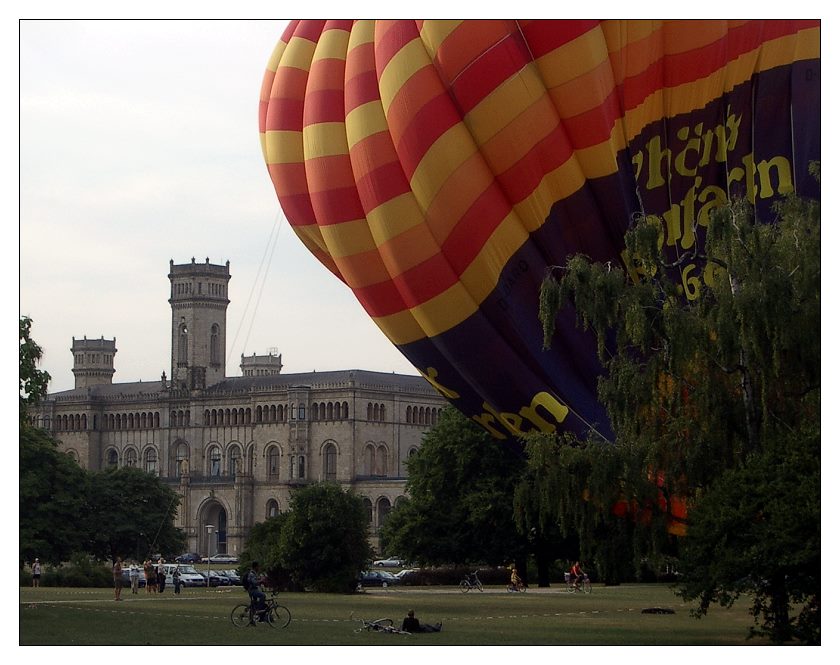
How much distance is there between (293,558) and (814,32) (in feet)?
72.6

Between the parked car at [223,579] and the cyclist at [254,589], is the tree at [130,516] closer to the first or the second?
the parked car at [223,579]

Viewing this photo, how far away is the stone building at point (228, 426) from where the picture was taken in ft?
294

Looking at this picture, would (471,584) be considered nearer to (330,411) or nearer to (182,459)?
(330,411)

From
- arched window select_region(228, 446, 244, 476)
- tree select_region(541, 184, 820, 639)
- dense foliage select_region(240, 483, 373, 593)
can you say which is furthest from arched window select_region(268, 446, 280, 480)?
tree select_region(541, 184, 820, 639)

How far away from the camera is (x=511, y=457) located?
1731 inches

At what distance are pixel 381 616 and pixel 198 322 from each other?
77.9 metres

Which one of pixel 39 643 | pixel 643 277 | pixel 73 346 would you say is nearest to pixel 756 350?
pixel 643 277

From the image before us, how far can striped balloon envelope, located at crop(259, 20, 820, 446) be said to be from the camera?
63.7 feet

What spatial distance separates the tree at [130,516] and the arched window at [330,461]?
19.8m

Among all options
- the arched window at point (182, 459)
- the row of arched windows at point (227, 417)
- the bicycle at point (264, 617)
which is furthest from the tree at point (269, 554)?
the arched window at point (182, 459)

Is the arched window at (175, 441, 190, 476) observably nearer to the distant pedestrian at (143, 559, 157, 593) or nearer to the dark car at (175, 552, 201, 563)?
the dark car at (175, 552, 201, 563)

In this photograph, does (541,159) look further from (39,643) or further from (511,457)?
(511,457)

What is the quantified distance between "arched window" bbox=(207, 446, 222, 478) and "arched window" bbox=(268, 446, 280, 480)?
3.59 meters

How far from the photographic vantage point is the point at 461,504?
43.8 metres
